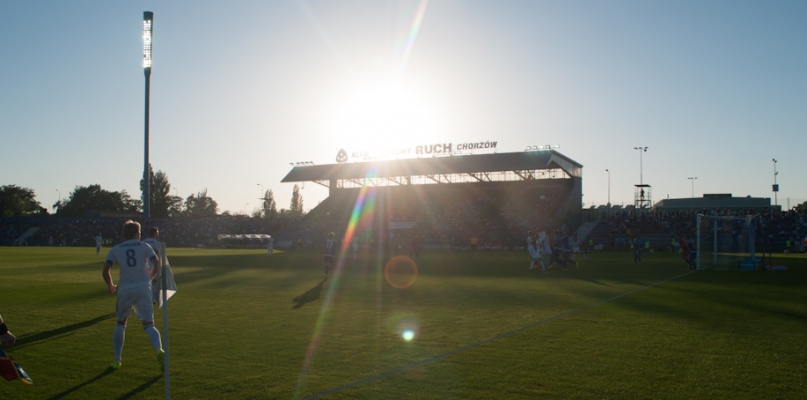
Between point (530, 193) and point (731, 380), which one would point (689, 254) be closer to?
point (731, 380)

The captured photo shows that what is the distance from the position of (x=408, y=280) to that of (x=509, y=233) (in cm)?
3806

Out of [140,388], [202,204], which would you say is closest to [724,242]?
[140,388]

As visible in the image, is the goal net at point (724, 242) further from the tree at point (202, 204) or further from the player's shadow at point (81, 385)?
the tree at point (202, 204)

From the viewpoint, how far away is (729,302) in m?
14.3

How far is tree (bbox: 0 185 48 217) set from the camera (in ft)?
385

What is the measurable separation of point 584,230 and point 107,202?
117m

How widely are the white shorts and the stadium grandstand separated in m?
49.9

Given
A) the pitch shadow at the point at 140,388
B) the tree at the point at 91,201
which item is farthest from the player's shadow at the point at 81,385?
the tree at the point at 91,201

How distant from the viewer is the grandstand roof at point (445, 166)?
60213 millimetres

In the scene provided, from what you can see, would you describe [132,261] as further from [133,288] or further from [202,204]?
[202,204]

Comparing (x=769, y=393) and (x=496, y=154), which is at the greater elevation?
(x=496, y=154)

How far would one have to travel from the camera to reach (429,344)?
9164mm

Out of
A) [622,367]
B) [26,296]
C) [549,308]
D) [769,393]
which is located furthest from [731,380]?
[26,296]

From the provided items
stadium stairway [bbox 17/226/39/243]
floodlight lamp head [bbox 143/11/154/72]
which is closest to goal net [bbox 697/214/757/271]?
floodlight lamp head [bbox 143/11/154/72]
